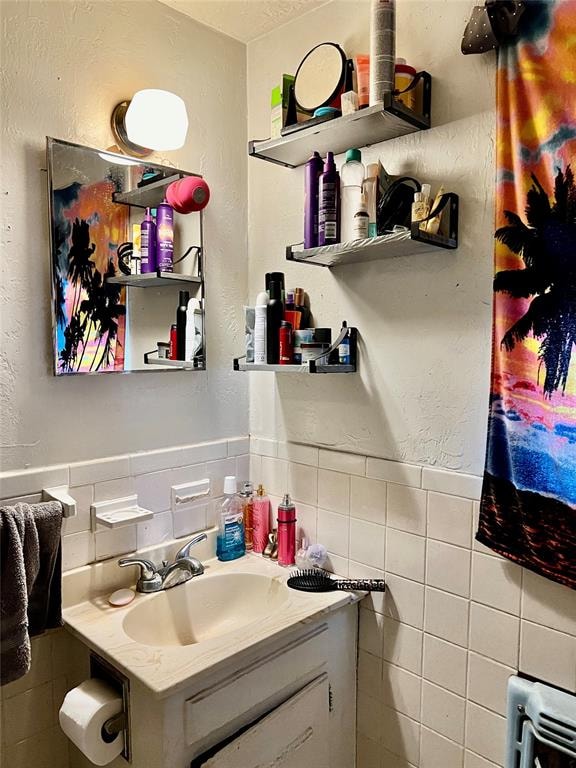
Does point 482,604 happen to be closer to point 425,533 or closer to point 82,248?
point 425,533

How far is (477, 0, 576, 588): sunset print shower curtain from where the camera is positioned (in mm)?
1101

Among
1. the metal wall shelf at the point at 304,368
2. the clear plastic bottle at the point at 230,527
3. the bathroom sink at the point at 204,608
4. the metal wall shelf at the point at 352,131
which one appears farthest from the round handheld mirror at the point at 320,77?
the bathroom sink at the point at 204,608

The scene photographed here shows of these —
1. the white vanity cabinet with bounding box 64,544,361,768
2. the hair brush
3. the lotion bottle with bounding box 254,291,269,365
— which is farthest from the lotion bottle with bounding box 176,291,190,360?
the hair brush

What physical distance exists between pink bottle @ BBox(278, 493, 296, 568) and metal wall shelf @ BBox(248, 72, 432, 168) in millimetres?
1016

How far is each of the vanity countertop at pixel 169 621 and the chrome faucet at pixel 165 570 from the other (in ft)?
0.07

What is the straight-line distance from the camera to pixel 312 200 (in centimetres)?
144

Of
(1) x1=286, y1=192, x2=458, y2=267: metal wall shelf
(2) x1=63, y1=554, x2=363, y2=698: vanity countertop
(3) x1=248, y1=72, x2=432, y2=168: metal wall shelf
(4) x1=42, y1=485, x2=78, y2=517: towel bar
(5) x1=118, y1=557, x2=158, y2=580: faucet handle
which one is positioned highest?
(3) x1=248, y1=72, x2=432, y2=168: metal wall shelf

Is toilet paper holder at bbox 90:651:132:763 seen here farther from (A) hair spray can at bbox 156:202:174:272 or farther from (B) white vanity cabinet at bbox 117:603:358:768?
(A) hair spray can at bbox 156:202:174:272

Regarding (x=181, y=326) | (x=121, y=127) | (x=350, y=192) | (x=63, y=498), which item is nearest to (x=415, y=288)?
(x=350, y=192)

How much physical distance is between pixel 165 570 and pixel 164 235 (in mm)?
953

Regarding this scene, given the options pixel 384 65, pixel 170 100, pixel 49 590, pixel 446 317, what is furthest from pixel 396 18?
pixel 49 590

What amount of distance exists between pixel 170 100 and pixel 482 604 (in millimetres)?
1529

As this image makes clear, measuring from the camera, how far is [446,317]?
1.35 m

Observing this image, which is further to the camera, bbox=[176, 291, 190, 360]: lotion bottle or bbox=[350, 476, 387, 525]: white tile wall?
bbox=[176, 291, 190, 360]: lotion bottle
